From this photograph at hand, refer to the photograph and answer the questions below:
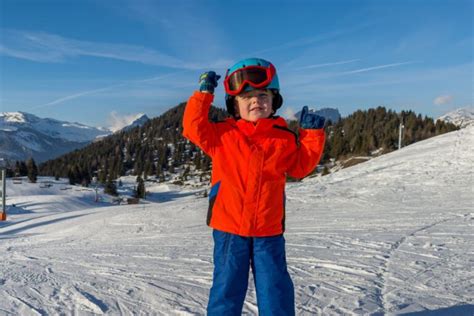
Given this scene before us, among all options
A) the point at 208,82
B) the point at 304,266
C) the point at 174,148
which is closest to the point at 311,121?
the point at 208,82

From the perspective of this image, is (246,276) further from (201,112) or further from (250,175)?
(201,112)

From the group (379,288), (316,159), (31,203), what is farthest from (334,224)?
(31,203)

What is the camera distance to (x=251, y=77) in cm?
276

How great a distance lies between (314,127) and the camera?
9.06 feet

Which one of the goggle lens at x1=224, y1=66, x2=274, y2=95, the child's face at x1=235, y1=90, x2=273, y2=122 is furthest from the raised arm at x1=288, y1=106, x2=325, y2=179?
the goggle lens at x1=224, y1=66, x2=274, y2=95

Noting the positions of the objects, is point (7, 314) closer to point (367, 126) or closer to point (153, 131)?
point (367, 126)

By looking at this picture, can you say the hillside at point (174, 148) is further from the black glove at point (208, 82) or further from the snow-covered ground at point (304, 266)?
the black glove at point (208, 82)

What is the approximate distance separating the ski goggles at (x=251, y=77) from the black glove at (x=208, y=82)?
165 mm

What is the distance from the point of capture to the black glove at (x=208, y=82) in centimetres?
268

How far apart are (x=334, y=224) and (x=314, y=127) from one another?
6.93 metres

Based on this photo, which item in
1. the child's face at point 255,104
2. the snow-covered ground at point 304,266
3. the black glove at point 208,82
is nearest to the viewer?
the black glove at point 208,82

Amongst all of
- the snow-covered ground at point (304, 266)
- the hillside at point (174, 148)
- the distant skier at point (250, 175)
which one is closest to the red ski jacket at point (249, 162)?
the distant skier at point (250, 175)

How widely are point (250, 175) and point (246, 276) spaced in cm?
73

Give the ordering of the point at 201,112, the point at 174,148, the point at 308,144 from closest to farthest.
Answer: the point at 201,112 < the point at 308,144 < the point at 174,148
